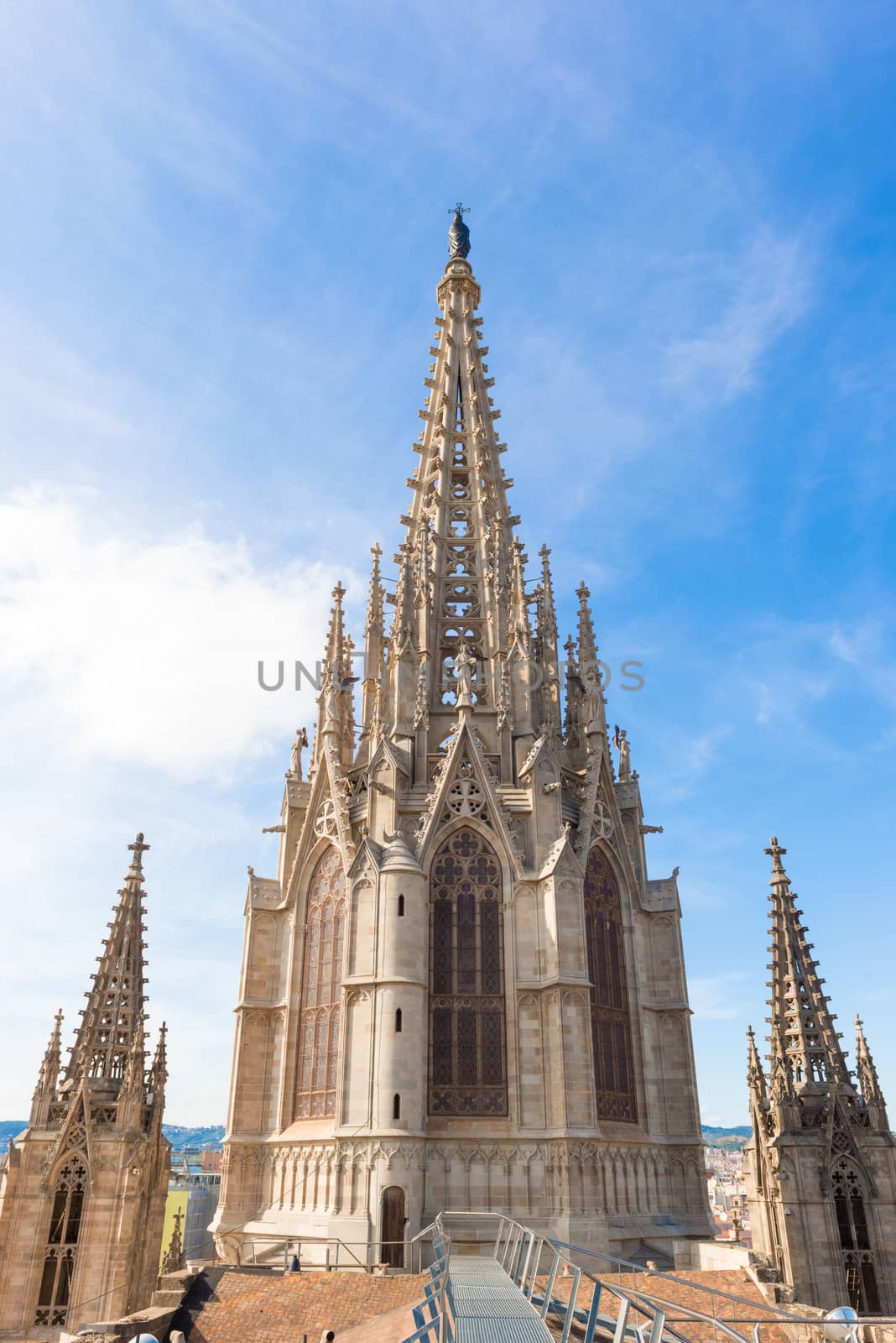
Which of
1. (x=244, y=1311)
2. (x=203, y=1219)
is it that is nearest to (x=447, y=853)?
(x=244, y=1311)

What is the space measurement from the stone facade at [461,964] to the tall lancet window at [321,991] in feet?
0.30

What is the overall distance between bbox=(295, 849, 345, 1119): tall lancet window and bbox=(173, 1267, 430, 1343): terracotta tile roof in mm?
7458

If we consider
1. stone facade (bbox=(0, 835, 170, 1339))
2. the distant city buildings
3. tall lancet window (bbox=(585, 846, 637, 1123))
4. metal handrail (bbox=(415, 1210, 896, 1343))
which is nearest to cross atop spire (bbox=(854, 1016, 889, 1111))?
tall lancet window (bbox=(585, 846, 637, 1123))

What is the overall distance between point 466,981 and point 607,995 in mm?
5174

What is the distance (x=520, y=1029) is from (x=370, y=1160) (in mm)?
5654

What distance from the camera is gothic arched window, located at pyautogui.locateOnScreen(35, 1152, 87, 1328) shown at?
2709 cm

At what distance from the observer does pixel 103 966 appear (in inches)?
1307

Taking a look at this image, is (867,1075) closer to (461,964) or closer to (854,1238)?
(854,1238)

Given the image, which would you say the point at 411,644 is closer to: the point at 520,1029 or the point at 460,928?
the point at 460,928

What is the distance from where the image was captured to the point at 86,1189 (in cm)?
2823

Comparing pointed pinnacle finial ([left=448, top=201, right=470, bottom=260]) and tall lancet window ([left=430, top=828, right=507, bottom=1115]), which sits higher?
pointed pinnacle finial ([left=448, top=201, right=470, bottom=260])

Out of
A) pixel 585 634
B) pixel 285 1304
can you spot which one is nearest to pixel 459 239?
pixel 585 634

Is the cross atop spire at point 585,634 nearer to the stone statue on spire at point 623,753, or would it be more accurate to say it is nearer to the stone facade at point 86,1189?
the stone statue on spire at point 623,753

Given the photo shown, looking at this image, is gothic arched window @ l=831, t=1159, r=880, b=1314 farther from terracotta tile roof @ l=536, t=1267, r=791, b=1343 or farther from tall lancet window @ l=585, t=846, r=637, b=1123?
tall lancet window @ l=585, t=846, r=637, b=1123
